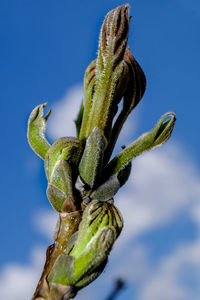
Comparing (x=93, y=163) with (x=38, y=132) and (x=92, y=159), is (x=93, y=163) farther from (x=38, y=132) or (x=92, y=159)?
(x=38, y=132)

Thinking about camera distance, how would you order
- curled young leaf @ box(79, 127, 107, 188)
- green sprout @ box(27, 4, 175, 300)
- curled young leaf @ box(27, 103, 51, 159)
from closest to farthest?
green sprout @ box(27, 4, 175, 300)
curled young leaf @ box(79, 127, 107, 188)
curled young leaf @ box(27, 103, 51, 159)

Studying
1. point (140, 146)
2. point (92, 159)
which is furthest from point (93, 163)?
point (140, 146)

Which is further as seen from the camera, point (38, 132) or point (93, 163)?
point (38, 132)

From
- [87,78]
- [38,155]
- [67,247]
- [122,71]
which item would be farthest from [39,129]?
[67,247]

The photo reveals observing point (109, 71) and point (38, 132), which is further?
point (38, 132)

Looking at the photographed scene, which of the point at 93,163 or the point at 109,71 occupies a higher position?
the point at 109,71

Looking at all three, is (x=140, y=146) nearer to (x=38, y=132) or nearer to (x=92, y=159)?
(x=92, y=159)

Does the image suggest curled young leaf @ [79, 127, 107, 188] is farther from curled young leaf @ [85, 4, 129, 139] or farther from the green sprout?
curled young leaf @ [85, 4, 129, 139]

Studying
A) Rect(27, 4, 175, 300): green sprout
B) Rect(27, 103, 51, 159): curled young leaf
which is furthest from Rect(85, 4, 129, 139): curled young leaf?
Rect(27, 103, 51, 159): curled young leaf

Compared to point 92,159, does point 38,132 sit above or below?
above

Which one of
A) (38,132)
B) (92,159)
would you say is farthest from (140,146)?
(38,132)
